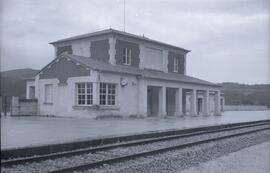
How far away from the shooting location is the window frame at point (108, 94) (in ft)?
81.9

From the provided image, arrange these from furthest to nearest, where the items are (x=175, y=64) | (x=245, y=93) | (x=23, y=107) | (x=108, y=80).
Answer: (x=245, y=93) → (x=175, y=64) → (x=23, y=107) → (x=108, y=80)

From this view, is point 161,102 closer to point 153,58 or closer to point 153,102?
point 153,102

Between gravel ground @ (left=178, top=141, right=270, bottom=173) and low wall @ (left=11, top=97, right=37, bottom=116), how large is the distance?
19.0m

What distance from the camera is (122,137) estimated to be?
13.2 meters

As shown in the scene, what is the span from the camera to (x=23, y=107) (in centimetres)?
2756

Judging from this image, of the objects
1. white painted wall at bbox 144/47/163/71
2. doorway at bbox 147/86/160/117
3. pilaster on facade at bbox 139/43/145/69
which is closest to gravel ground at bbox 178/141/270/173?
doorway at bbox 147/86/160/117

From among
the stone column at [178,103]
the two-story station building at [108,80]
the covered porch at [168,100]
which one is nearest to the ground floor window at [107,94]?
the two-story station building at [108,80]

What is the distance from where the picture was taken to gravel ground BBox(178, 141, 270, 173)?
27.5 feet

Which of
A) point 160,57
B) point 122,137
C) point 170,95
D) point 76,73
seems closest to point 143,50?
point 160,57

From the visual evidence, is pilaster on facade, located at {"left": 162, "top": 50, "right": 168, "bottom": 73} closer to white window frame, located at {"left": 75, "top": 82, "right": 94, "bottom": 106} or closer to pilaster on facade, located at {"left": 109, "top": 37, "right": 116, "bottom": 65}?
pilaster on facade, located at {"left": 109, "top": 37, "right": 116, "bottom": 65}

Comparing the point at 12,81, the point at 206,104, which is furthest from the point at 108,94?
the point at 206,104

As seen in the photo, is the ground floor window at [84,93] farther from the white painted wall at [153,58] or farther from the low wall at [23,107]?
the white painted wall at [153,58]

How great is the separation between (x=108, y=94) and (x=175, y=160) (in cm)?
1629

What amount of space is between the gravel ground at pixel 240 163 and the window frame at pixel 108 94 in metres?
14.4
